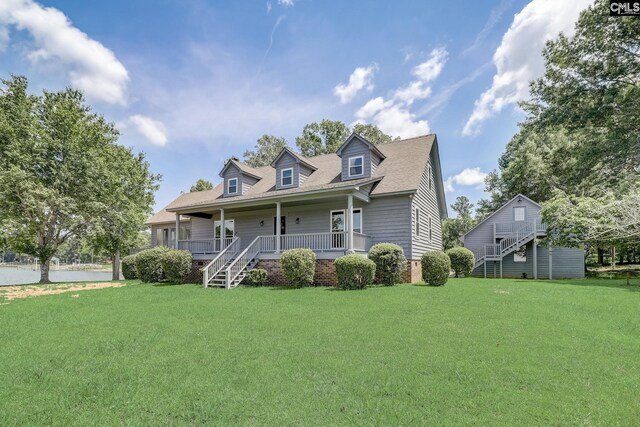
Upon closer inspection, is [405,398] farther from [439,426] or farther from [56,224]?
[56,224]

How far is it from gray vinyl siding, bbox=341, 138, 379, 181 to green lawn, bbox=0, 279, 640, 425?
9742 mm

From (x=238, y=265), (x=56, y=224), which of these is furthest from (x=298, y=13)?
(x=56, y=224)

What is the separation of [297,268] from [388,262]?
361cm

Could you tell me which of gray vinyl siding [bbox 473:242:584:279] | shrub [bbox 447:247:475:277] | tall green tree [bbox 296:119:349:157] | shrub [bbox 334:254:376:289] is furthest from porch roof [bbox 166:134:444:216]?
tall green tree [bbox 296:119:349:157]

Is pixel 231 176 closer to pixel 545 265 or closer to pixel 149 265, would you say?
pixel 149 265

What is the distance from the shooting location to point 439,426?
10.1ft

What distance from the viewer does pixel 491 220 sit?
1001 inches

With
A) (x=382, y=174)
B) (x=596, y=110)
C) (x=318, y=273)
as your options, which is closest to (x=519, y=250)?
(x=596, y=110)

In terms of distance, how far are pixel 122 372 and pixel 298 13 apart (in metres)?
13.8

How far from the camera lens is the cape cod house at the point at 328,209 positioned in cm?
1483

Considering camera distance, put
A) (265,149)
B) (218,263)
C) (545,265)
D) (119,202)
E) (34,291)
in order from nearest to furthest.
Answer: (34,291)
(218,263)
(119,202)
(545,265)
(265,149)

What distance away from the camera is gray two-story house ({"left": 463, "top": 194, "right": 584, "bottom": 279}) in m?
22.6

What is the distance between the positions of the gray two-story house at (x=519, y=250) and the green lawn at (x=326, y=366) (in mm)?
15733

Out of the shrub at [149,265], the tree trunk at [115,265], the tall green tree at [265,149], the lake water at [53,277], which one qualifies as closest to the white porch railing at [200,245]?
the shrub at [149,265]
